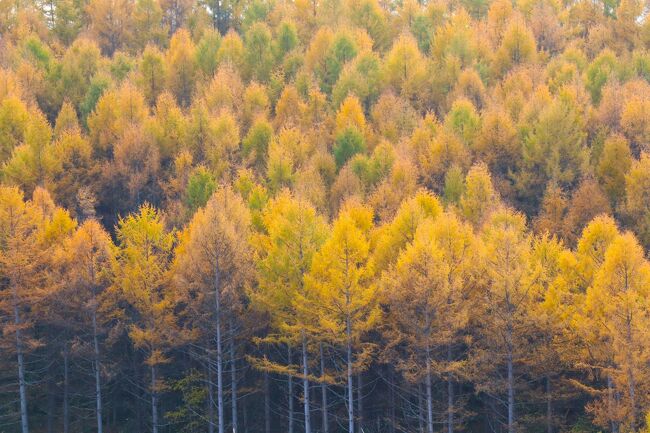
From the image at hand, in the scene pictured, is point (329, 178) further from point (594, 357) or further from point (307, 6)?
point (307, 6)

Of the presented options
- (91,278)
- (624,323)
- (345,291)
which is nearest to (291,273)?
(345,291)

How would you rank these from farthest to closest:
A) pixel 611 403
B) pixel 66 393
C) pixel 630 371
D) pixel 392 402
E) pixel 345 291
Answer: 1. pixel 66 393
2. pixel 392 402
3. pixel 345 291
4. pixel 611 403
5. pixel 630 371

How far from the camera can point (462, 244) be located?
31859 millimetres

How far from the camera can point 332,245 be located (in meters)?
31.7

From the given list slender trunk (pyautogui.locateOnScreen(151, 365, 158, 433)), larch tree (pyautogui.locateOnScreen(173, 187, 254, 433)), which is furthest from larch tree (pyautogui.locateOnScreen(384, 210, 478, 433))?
slender trunk (pyautogui.locateOnScreen(151, 365, 158, 433))

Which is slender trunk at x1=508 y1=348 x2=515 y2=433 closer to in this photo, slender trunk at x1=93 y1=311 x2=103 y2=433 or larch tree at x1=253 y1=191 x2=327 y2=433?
larch tree at x1=253 y1=191 x2=327 y2=433

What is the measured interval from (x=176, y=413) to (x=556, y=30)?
50224 mm

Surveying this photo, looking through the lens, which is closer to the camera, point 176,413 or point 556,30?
point 176,413

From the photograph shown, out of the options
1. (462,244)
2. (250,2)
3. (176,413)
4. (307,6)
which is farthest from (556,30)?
(176,413)

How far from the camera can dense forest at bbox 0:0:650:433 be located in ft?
101

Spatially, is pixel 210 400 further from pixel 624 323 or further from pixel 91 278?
pixel 624 323

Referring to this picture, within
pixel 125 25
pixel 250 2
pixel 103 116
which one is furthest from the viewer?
pixel 250 2

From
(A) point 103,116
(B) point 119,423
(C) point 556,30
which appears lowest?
(B) point 119,423

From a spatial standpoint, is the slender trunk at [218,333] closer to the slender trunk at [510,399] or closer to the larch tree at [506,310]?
the larch tree at [506,310]
